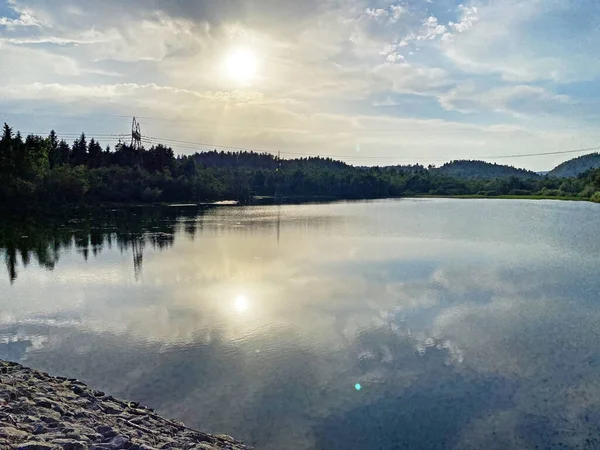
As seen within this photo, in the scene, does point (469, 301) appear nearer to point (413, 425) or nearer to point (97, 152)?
point (413, 425)

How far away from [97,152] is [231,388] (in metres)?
98.7

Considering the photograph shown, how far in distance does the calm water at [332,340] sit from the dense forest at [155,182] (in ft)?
110

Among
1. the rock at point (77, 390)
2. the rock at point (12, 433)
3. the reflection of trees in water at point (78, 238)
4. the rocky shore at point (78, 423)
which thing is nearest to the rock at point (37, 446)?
the rocky shore at point (78, 423)

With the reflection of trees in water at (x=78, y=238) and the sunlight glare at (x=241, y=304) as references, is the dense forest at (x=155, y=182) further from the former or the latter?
the sunlight glare at (x=241, y=304)

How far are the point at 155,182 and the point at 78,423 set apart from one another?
81270mm

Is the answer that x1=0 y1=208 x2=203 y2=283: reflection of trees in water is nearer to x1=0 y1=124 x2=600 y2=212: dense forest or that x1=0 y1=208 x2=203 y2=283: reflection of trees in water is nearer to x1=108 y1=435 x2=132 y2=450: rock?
x1=0 y1=124 x2=600 y2=212: dense forest

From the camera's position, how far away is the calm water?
29.3 ft

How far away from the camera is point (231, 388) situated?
10195 millimetres

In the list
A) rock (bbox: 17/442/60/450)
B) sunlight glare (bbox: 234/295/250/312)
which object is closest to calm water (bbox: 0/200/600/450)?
sunlight glare (bbox: 234/295/250/312)

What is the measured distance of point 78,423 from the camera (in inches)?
293

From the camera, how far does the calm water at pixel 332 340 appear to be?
892 cm

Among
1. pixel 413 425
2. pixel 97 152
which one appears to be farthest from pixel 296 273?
pixel 97 152

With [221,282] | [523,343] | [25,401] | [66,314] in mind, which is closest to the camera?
[25,401]

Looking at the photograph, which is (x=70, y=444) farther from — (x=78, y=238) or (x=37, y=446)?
(x=78, y=238)
